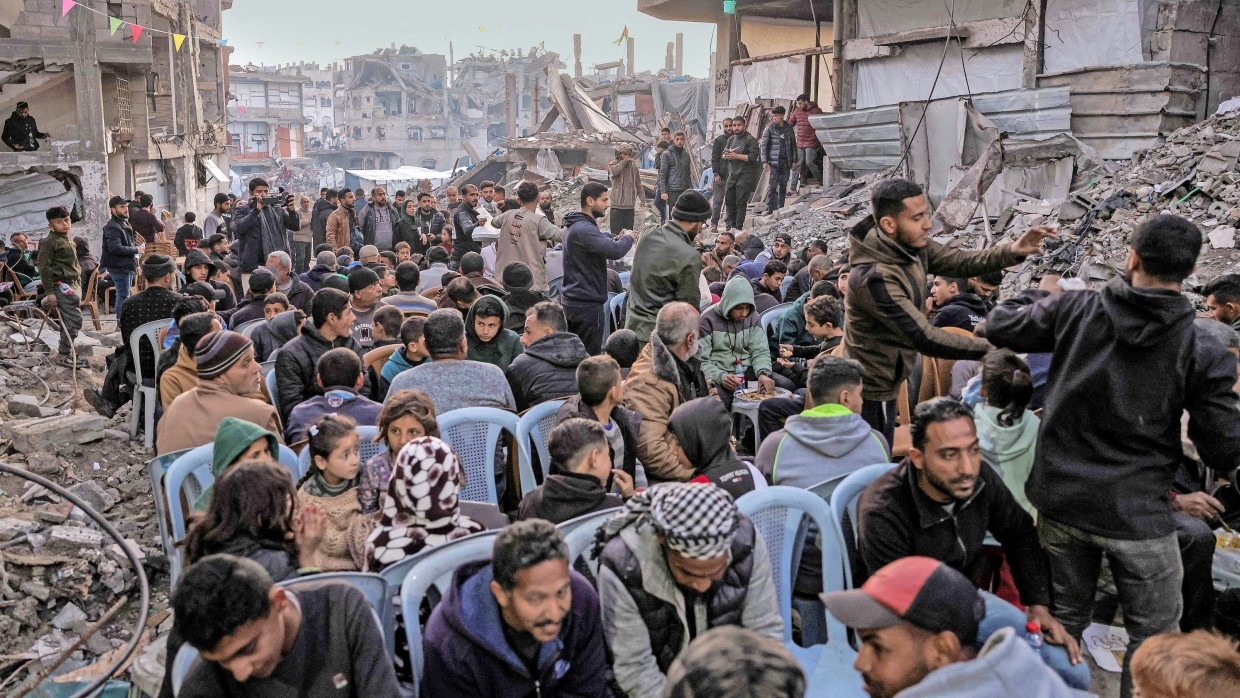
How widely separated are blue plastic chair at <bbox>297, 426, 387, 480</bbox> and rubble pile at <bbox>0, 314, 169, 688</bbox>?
1268 mm

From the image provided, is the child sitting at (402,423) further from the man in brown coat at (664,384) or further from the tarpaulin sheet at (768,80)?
the tarpaulin sheet at (768,80)

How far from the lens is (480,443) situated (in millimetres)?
4762

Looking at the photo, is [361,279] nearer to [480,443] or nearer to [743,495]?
[480,443]

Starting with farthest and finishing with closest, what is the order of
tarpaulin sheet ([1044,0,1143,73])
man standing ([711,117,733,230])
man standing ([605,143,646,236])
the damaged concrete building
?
1. the damaged concrete building
2. man standing ([711,117,733,230])
3. man standing ([605,143,646,236])
4. tarpaulin sheet ([1044,0,1143,73])

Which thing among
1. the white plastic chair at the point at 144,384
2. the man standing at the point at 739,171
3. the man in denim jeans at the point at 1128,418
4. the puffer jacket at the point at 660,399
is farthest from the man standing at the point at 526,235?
the man standing at the point at 739,171

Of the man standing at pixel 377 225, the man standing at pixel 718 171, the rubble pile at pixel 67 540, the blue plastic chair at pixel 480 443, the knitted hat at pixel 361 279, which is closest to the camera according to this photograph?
the rubble pile at pixel 67 540

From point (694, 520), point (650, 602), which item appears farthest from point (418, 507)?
point (694, 520)

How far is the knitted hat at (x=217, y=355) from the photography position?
4.42m

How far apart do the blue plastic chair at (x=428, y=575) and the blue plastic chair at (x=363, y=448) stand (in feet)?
4.07

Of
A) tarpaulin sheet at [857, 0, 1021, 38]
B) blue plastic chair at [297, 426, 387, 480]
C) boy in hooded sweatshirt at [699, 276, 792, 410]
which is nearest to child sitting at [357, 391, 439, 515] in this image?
blue plastic chair at [297, 426, 387, 480]

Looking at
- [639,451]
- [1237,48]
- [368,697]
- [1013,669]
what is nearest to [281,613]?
[368,697]

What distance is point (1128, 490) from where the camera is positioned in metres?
3.06

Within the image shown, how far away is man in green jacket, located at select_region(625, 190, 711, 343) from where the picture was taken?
6078 mm

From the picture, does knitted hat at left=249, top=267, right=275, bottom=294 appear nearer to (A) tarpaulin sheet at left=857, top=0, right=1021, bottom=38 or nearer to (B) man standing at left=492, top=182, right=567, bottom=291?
(B) man standing at left=492, top=182, right=567, bottom=291
